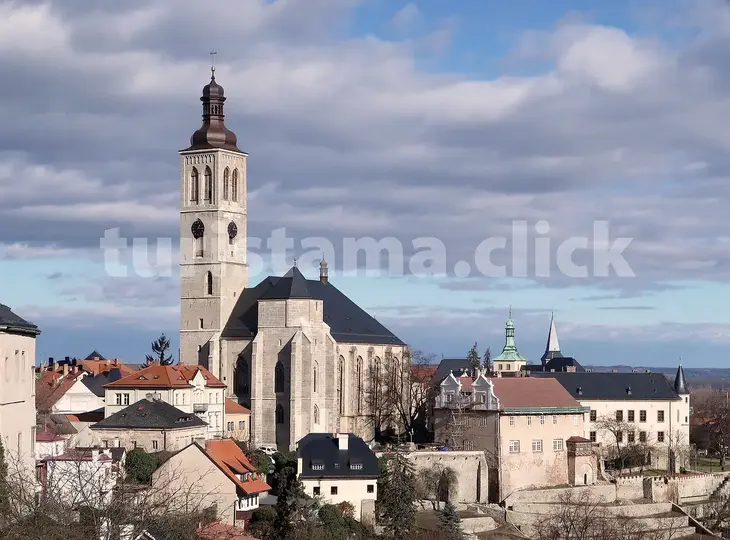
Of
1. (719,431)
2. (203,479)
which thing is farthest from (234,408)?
(719,431)

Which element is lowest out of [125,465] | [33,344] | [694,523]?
[694,523]

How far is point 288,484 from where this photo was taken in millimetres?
54688

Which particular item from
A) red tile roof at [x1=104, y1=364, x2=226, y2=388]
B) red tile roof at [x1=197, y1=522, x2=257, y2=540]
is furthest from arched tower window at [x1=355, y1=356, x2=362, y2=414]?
red tile roof at [x1=197, y1=522, x2=257, y2=540]

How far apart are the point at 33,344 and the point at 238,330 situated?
4138 centimetres

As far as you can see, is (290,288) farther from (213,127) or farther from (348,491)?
(348,491)

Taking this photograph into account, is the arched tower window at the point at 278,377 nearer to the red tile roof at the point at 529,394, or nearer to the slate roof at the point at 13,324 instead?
the red tile roof at the point at 529,394

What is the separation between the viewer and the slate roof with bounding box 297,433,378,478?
5866 cm

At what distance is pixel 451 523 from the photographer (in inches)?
2259

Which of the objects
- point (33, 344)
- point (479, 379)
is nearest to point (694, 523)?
point (479, 379)

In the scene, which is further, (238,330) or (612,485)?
(238,330)

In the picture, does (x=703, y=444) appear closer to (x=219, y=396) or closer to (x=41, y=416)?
(x=219, y=396)

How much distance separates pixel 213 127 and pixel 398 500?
32926 mm

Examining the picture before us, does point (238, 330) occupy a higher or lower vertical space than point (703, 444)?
higher

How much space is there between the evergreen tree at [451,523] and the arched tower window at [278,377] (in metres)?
19.4
